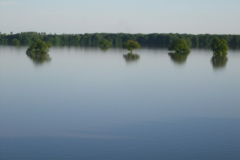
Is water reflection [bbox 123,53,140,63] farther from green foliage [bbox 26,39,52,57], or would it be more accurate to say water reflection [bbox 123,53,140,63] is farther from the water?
the water

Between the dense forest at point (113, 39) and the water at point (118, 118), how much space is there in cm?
4605

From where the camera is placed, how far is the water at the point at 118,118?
7977 millimetres

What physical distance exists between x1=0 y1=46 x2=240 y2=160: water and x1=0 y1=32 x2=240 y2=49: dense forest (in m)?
46.0

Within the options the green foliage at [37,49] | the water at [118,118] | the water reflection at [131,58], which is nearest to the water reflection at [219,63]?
the water reflection at [131,58]

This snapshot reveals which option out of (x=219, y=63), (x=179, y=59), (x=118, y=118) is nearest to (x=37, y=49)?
(x=179, y=59)

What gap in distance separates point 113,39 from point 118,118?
58415 millimetres

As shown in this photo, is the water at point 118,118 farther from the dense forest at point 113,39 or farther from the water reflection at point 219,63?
the dense forest at point 113,39

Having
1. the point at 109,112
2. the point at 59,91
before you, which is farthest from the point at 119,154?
the point at 59,91

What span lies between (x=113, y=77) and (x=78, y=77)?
1.64m

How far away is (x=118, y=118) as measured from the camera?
10.5 m

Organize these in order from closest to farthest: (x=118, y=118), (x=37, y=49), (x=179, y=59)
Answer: (x=118, y=118)
(x=179, y=59)
(x=37, y=49)

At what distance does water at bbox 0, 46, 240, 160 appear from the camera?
7.98 meters

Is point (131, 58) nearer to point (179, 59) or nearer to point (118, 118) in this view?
point (179, 59)

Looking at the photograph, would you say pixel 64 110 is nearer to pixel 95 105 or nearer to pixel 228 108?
pixel 95 105
